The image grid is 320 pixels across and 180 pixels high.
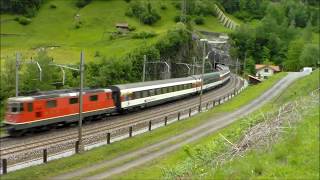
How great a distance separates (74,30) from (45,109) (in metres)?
87.1

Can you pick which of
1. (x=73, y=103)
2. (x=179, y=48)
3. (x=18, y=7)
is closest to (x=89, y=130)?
(x=73, y=103)

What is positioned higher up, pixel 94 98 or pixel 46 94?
pixel 46 94

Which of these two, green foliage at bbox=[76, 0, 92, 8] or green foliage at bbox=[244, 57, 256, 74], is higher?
green foliage at bbox=[76, 0, 92, 8]

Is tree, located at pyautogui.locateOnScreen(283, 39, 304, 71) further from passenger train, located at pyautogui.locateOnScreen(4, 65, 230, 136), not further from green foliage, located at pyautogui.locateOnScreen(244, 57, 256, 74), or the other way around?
passenger train, located at pyautogui.locateOnScreen(4, 65, 230, 136)

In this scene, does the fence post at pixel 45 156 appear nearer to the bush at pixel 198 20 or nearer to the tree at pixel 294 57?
the tree at pixel 294 57

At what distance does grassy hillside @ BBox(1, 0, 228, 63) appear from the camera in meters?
93.5

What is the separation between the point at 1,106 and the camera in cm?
4888

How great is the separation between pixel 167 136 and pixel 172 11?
117930 mm

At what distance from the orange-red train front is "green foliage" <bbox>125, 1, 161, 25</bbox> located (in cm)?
9325

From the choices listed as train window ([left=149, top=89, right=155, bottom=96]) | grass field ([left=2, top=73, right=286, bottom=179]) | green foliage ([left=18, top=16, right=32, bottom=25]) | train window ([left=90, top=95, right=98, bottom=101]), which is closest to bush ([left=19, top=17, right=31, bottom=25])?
green foliage ([left=18, top=16, right=32, bottom=25])

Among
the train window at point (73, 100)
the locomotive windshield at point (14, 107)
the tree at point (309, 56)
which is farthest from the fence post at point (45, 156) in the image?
the tree at point (309, 56)

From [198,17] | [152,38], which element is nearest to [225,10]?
[198,17]

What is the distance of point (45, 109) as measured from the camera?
1467 inches

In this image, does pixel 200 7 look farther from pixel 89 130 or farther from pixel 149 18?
pixel 89 130
